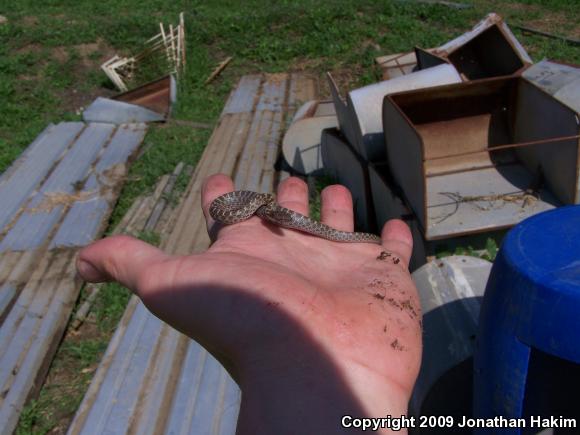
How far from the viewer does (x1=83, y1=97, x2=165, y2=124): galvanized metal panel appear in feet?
39.1

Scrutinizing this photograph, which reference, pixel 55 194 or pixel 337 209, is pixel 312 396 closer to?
pixel 337 209

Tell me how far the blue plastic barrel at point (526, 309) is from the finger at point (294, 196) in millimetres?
1676

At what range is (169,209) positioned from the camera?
8766 mm

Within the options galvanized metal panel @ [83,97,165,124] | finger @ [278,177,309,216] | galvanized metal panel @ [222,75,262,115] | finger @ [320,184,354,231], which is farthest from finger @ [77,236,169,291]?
galvanized metal panel @ [83,97,165,124]

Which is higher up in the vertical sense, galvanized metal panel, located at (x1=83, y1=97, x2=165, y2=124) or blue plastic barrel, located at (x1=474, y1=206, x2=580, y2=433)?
blue plastic barrel, located at (x1=474, y1=206, x2=580, y2=433)

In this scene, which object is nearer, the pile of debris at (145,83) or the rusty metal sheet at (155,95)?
the pile of debris at (145,83)

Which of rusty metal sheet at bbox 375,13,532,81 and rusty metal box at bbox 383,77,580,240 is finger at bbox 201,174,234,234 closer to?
rusty metal box at bbox 383,77,580,240

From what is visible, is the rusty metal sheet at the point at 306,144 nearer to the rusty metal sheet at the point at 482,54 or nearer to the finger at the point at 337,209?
the rusty metal sheet at the point at 482,54

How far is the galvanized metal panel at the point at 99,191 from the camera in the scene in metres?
8.02

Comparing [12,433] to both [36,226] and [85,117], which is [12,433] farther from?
[85,117]

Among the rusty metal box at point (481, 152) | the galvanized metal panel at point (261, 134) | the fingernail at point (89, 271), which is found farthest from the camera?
the galvanized metal panel at point (261, 134)

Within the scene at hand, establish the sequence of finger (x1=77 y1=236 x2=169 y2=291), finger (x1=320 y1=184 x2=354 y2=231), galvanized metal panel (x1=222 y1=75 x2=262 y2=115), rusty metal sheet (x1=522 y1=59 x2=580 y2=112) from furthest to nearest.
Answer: galvanized metal panel (x1=222 y1=75 x2=262 y2=115) < rusty metal sheet (x1=522 y1=59 x2=580 y2=112) < finger (x1=320 y1=184 x2=354 y2=231) < finger (x1=77 y1=236 x2=169 y2=291)


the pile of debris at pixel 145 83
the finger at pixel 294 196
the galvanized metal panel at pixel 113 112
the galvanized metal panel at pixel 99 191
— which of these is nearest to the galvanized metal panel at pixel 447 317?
the finger at pixel 294 196

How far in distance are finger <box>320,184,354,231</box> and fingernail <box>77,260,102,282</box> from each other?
1790 mm
